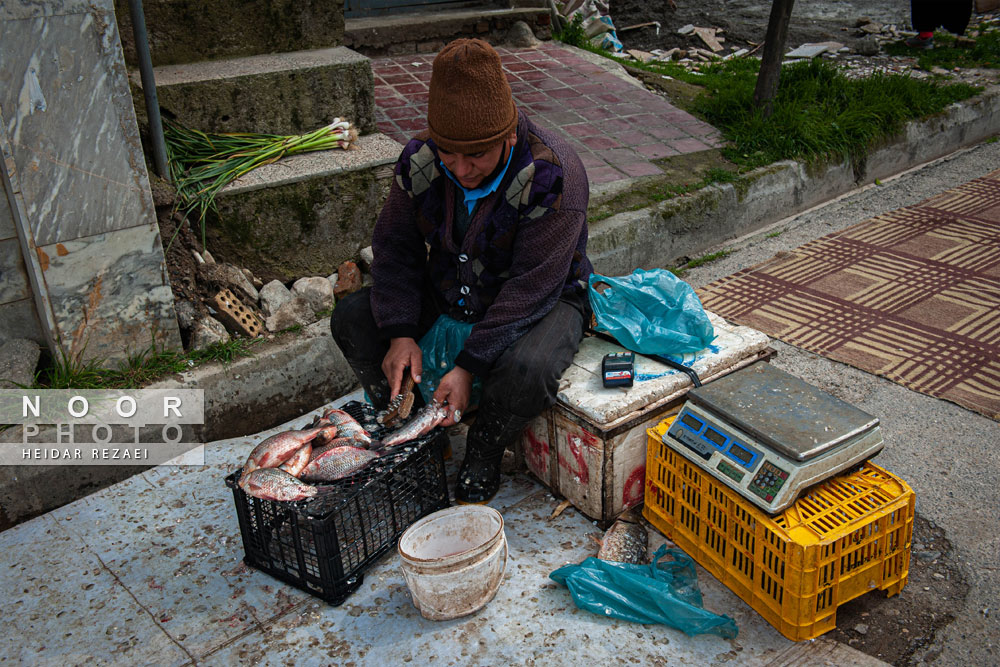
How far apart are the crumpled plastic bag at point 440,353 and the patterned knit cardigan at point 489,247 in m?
0.05

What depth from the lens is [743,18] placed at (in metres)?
10.1

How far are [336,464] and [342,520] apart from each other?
0.21m

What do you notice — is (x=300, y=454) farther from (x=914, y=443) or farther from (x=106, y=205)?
(x=914, y=443)

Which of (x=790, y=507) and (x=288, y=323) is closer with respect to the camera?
(x=790, y=507)

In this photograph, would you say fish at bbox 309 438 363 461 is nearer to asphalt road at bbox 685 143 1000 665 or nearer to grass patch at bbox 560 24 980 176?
asphalt road at bbox 685 143 1000 665

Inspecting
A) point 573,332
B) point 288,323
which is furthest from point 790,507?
point 288,323

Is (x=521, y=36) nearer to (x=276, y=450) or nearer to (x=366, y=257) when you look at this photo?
(x=366, y=257)

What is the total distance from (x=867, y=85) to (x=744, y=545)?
16.1ft

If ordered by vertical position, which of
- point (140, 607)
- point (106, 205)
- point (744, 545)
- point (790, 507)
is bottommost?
point (140, 607)

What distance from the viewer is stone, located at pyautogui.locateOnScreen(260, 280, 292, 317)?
3912 mm

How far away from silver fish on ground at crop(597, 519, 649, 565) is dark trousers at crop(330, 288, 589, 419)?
492 millimetres

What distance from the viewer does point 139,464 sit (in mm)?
3381

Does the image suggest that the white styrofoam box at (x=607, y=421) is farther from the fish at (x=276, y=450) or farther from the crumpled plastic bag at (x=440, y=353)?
the fish at (x=276, y=450)

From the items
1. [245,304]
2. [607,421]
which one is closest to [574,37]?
[245,304]
